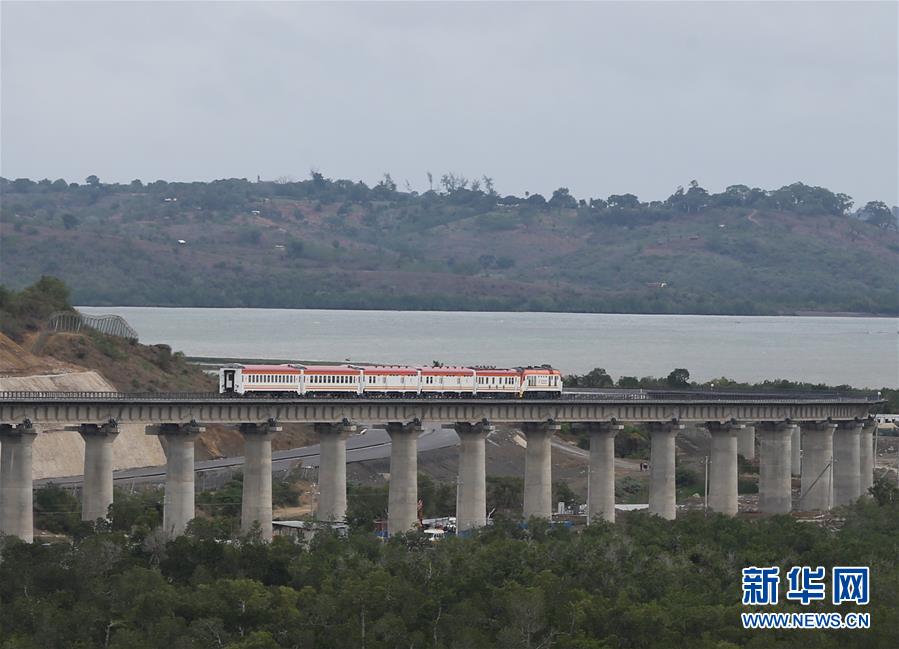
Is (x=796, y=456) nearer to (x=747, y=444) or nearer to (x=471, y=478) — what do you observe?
(x=747, y=444)

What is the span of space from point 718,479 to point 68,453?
45514mm

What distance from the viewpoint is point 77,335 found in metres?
169

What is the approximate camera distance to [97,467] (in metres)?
101

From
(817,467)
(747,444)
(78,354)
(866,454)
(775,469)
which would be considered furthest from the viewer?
(78,354)

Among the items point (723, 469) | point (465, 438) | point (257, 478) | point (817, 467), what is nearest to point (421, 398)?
point (465, 438)

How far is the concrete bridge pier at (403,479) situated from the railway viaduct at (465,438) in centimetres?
8

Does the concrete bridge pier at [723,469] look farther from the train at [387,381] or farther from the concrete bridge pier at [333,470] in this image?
the concrete bridge pier at [333,470]

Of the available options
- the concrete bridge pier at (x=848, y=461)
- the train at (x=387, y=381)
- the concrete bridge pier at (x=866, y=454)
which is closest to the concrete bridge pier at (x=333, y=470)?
the train at (x=387, y=381)

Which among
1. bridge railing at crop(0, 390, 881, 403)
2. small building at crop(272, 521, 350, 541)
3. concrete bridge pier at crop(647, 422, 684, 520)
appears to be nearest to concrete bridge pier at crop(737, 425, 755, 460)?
bridge railing at crop(0, 390, 881, 403)

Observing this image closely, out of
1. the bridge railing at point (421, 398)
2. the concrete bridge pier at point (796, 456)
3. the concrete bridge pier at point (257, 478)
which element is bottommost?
the concrete bridge pier at point (796, 456)

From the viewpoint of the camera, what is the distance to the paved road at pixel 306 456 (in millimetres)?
132375

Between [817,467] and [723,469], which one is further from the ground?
[723,469]

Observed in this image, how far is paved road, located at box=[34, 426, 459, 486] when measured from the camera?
13238 cm

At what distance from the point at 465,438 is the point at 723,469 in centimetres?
2017
